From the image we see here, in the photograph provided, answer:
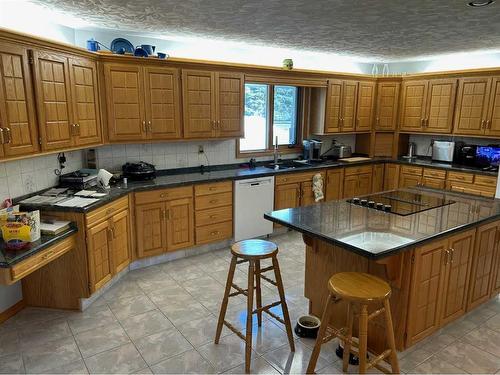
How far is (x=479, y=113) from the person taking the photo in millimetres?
4996

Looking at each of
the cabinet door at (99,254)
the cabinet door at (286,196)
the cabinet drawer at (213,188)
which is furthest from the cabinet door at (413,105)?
the cabinet door at (99,254)

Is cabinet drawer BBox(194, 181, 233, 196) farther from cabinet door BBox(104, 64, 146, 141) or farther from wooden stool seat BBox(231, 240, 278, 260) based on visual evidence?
wooden stool seat BBox(231, 240, 278, 260)

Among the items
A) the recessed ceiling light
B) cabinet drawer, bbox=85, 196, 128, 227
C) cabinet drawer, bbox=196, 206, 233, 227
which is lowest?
cabinet drawer, bbox=196, 206, 233, 227

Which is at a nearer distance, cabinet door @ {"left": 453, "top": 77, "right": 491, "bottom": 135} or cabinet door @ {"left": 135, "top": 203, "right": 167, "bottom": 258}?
cabinet door @ {"left": 135, "top": 203, "right": 167, "bottom": 258}

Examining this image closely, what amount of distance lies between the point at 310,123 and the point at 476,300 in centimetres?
340

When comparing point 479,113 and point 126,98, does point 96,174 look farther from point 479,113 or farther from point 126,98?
point 479,113

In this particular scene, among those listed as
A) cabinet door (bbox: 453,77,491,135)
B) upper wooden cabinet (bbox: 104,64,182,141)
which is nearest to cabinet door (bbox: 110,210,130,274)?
upper wooden cabinet (bbox: 104,64,182,141)

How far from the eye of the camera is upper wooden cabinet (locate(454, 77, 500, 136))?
484 centimetres

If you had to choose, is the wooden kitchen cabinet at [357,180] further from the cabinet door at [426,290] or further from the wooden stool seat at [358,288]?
the wooden stool seat at [358,288]

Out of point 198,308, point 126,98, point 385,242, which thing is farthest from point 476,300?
point 126,98

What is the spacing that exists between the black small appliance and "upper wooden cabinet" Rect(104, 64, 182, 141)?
292 mm

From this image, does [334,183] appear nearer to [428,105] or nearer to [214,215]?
[428,105]

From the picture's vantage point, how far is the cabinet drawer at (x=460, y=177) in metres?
4.90

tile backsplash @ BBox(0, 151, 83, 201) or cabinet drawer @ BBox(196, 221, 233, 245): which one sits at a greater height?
tile backsplash @ BBox(0, 151, 83, 201)
